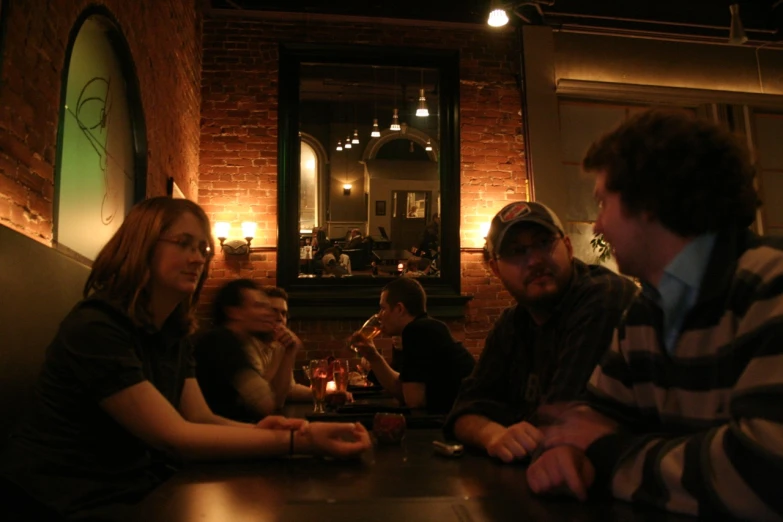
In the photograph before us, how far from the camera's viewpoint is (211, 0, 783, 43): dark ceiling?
6.60 metres

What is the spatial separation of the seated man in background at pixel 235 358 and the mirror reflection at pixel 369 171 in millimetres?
3493

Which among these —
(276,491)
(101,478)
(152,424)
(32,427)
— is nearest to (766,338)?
(276,491)

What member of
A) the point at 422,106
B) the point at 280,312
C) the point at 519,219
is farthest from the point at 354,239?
the point at 519,219

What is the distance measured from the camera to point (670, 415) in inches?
44.9

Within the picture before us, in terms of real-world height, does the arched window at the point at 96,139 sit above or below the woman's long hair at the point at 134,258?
above

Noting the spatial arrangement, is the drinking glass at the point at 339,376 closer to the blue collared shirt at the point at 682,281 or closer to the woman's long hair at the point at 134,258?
the woman's long hair at the point at 134,258

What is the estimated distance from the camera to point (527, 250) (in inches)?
76.2

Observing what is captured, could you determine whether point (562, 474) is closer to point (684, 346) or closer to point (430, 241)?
point (684, 346)

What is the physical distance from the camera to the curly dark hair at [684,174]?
110cm

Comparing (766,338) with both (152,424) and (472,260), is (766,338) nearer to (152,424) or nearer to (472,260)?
(152,424)

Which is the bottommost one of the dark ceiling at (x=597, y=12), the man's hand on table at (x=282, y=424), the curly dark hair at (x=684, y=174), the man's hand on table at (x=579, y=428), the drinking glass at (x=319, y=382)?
the drinking glass at (x=319, y=382)

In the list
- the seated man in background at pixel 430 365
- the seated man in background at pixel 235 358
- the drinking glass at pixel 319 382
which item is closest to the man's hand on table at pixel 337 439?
the seated man in background at pixel 235 358

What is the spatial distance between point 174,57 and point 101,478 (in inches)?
174

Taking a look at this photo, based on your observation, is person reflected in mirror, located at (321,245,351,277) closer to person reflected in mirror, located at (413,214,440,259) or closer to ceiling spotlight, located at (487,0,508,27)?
person reflected in mirror, located at (413,214,440,259)
